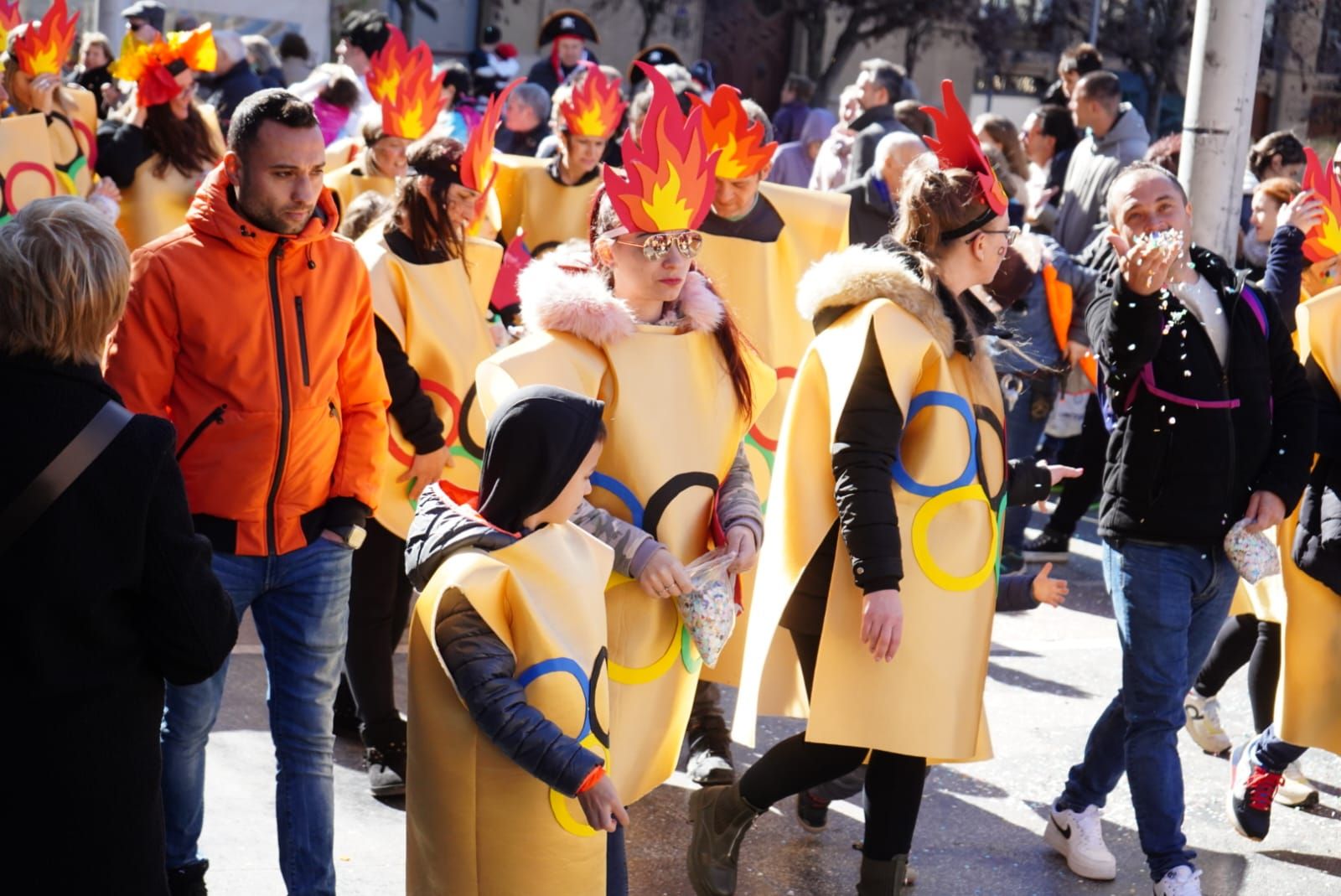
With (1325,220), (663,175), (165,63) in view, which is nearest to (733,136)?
(663,175)

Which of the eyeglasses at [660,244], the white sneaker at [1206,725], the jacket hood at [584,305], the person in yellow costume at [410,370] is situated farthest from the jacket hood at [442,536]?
the white sneaker at [1206,725]

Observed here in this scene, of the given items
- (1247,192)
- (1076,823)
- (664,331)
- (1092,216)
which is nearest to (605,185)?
(664,331)

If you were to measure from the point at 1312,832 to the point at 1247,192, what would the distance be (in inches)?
209

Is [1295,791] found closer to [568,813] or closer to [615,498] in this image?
[615,498]

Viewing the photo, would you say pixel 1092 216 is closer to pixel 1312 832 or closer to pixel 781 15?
pixel 1312 832

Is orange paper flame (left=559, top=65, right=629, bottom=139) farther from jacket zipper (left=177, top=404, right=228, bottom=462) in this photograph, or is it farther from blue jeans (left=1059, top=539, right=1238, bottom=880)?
jacket zipper (left=177, top=404, right=228, bottom=462)

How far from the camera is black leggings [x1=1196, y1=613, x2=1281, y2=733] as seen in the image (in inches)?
220

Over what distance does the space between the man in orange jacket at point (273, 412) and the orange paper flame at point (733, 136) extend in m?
1.99

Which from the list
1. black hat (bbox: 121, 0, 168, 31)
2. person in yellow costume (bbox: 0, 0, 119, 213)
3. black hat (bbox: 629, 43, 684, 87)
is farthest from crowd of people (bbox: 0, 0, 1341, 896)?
black hat (bbox: 629, 43, 684, 87)

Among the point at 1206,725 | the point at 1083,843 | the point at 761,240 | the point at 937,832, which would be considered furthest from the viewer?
the point at 761,240

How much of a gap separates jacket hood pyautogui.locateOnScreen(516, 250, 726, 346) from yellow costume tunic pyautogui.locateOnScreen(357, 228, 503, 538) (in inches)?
44.0

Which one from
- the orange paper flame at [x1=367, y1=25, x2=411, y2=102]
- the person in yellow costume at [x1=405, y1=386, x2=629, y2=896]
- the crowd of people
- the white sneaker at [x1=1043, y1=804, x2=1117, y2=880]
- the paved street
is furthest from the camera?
the orange paper flame at [x1=367, y1=25, x2=411, y2=102]

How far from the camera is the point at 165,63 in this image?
7109 mm

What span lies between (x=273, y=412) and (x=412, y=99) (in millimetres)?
3167
